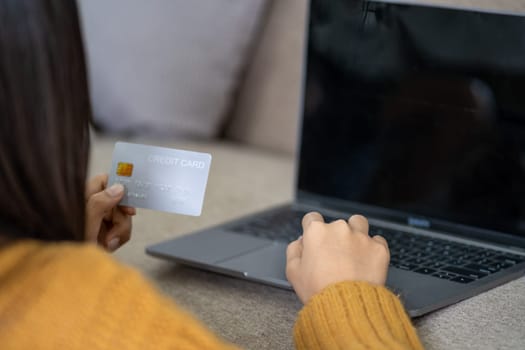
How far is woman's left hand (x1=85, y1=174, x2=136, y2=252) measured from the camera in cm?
86

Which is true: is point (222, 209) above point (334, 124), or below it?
below

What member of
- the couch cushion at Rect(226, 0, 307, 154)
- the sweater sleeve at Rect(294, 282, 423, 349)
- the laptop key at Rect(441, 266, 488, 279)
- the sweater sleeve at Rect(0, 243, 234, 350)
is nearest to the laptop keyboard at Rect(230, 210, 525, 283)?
the laptop key at Rect(441, 266, 488, 279)

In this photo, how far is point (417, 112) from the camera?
1064 millimetres

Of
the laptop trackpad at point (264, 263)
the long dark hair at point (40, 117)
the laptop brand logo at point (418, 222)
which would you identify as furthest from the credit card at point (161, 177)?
the laptop brand logo at point (418, 222)

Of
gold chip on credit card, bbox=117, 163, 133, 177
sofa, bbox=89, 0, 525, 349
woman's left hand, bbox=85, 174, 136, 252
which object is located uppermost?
gold chip on credit card, bbox=117, 163, 133, 177

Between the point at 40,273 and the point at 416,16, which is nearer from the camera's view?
the point at 40,273

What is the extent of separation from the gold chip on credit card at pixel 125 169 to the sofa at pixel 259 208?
5.4 inches

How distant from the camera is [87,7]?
153 centimetres

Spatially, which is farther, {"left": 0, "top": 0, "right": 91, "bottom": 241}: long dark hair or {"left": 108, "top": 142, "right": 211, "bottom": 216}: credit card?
{"left": 108, "top": 142, "right": 211, "bottom": 216}: credit card

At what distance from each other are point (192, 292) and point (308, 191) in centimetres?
30

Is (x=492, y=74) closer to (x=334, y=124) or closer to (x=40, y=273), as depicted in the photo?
(x=334, y=124)

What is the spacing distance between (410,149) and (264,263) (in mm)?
272

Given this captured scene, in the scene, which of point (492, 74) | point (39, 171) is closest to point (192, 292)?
point (39, 171)

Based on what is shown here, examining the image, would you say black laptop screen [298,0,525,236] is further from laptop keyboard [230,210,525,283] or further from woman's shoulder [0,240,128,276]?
→ woman's shoulder [0,240,128,276]
